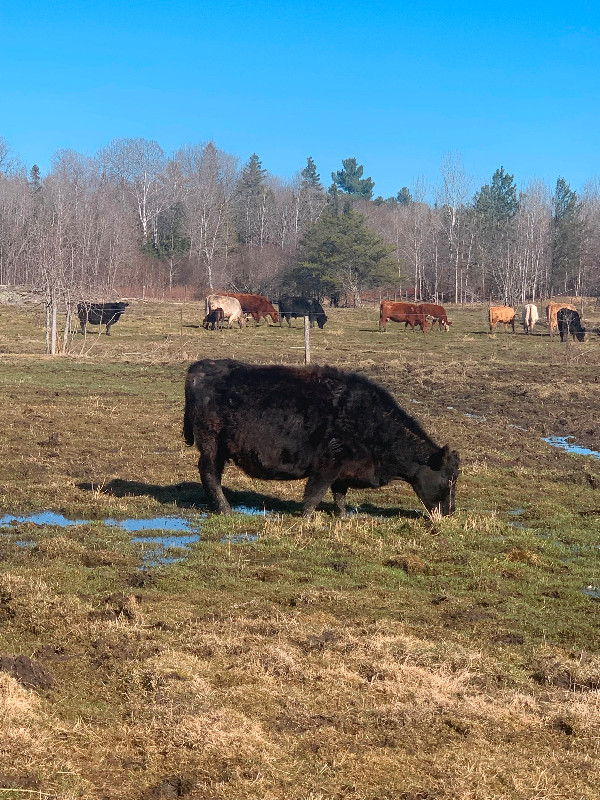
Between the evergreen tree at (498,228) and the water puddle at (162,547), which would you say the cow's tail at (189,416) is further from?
the evergreen tree at (498,228)

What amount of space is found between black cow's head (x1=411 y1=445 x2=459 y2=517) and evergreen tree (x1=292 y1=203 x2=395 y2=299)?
185 feet

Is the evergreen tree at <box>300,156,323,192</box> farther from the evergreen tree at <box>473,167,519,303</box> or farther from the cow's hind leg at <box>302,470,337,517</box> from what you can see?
the cow's hind leg at <box>302,470,337,517</box>

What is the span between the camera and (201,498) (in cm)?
1098

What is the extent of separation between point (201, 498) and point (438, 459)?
2.94m

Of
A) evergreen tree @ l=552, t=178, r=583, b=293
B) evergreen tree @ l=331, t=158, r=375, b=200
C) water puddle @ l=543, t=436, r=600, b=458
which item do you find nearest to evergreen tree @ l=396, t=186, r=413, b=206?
evergreen tree @ l=331, t=158, r=375, b=200

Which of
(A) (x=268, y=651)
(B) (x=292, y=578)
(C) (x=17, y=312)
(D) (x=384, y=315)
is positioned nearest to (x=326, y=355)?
(D) (x=384, y=315)

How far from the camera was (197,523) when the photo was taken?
9.78m

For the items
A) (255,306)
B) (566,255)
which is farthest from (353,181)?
(255,306)

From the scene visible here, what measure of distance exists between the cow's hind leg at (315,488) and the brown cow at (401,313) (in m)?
35.6

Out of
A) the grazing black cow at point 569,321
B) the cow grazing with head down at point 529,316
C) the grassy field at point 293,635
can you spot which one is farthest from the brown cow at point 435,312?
the grassy field at point 293,635

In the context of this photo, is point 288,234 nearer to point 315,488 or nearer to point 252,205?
point 252,205

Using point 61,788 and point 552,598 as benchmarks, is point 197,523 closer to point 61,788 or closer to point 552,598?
point 552,598

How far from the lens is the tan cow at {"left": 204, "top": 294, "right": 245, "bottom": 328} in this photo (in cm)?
4516

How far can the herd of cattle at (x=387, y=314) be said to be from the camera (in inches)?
1618
